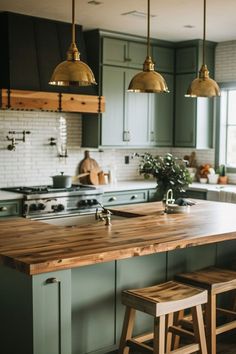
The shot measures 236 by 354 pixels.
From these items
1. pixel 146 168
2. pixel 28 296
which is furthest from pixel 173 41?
pixel 28 296

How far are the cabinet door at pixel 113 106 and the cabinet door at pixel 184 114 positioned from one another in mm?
947

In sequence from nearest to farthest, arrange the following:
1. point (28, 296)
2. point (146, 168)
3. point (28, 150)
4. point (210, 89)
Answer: point (28, 296), point (210, 89), point (146, 168), point (28, 150)

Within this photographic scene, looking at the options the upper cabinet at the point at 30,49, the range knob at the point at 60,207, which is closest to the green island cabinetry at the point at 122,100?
the upper cabinet at the point at 30,49

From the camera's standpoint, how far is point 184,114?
7398mm

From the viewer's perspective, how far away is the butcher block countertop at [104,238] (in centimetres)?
290

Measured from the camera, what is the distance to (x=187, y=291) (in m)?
3.36

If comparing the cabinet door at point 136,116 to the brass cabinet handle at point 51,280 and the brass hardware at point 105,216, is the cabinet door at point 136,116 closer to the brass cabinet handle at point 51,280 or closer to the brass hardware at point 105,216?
the brass hardware at point 105,216

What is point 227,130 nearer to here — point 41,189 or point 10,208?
point 41,189

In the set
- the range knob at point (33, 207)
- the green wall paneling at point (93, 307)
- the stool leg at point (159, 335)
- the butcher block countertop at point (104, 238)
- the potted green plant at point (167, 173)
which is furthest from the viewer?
the range knob at point (33, 207)

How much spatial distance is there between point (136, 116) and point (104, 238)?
3.83m

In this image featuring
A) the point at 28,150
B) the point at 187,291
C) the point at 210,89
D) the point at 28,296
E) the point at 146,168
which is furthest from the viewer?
the point at 28,150

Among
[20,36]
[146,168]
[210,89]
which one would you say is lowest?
[146,168]

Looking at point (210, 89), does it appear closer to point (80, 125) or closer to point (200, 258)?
point (200, 258)

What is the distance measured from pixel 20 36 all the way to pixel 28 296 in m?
3.70
